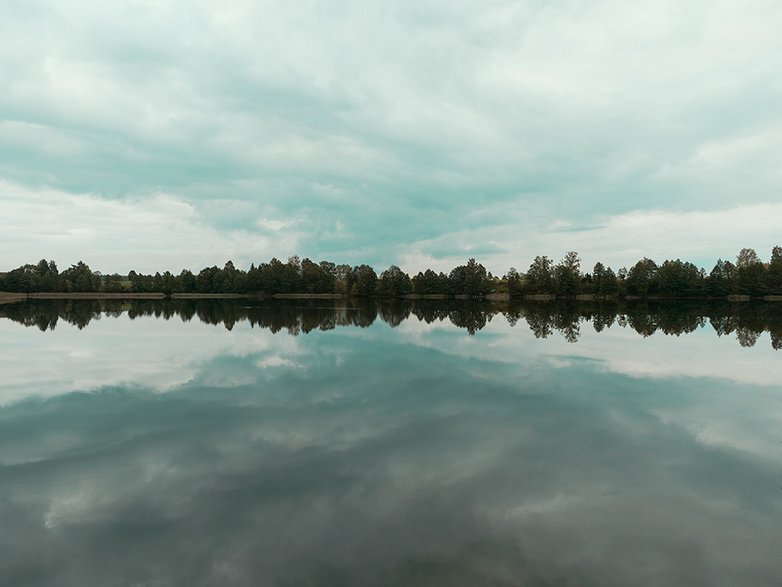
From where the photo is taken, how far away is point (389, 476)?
1046cm

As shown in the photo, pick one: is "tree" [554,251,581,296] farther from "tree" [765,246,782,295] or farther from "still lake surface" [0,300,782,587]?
"still lake surface" [0,300,782,587]

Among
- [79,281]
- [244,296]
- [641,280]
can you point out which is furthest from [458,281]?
[79,281]

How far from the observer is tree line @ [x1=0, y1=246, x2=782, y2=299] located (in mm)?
141000

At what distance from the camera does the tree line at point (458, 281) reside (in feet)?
463

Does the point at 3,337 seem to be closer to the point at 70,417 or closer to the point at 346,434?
the point at 70,417

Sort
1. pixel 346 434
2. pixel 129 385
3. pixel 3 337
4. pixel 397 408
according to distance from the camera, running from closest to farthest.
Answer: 1. pixel 346 434
2. pixel 397 408
3. pixel 129 385
4. pixel 3 337

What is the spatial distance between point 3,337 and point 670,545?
150ft

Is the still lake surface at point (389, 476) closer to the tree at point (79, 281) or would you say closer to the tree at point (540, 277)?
the tree at point (540, 277)

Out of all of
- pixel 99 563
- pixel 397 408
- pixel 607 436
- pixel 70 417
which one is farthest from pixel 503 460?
pixel 70 417

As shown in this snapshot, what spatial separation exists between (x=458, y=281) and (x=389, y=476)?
16203 cm

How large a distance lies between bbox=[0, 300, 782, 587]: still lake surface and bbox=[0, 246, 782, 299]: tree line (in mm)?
135917

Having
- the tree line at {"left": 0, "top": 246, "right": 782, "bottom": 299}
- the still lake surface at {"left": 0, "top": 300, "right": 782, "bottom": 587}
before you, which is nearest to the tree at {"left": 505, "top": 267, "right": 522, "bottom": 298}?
the tree line at {"left": 0, "top": 246, "right": 782, "bottom": 299}

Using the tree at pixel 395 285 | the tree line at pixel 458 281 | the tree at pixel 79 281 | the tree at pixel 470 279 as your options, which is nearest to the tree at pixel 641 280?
the tree line at pixel 458 281

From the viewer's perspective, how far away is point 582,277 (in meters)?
158
